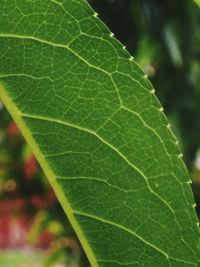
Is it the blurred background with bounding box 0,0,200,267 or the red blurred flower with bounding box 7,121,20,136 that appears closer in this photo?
the blurred background with bounding box 0,0,200,267

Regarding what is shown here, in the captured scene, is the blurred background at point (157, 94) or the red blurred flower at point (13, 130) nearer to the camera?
the blurred background at point (157, 94)

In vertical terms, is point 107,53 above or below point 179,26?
above

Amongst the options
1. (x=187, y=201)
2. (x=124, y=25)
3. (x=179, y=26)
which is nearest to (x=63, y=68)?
(x=187, y=201)

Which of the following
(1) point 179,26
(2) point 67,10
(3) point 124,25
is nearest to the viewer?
(2) point 67,10

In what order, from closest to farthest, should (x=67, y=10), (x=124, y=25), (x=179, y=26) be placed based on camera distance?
(x=67, y=10)
(x=124, y=25)
(x=179, y=26)

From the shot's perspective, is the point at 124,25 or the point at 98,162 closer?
the point at 98,162

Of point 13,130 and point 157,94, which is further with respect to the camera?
point 13,130

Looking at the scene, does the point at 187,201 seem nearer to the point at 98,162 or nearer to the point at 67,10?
the point at 98,162

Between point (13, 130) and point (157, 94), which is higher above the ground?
point (157, 94)
